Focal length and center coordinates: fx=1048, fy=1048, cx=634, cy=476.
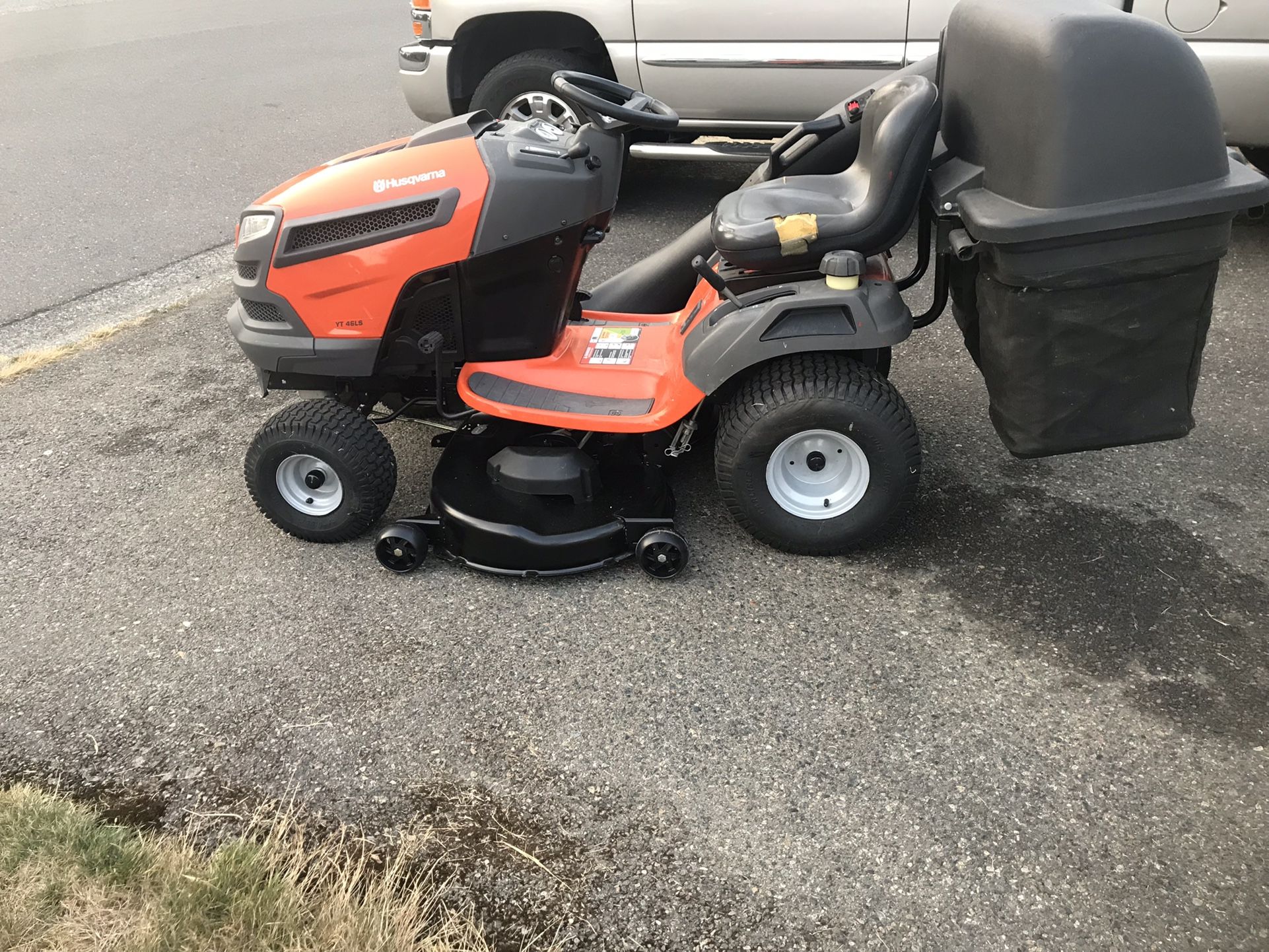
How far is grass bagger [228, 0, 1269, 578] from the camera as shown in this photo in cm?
231

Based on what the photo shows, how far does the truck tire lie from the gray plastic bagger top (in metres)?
3.10

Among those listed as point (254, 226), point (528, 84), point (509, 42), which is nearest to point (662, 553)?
point (254, 226)

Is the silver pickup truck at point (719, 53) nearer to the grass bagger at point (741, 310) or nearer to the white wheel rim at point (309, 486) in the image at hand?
the grass bagger at point (741, 310)

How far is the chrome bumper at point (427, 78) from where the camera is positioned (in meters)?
5.53

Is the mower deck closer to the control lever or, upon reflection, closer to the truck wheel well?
the control lever

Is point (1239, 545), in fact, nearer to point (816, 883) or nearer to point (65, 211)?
point (816, 883)

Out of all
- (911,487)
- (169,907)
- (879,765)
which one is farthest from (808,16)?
(169,907)

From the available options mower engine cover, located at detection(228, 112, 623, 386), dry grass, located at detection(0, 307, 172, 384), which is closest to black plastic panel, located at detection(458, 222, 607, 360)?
mower engine cover, located at detection(228, 112, 623, 386)

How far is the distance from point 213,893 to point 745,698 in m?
1.21

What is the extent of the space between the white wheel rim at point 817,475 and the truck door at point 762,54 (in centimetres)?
281

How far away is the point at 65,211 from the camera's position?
6254 millimetres

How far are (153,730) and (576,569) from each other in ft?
3.64

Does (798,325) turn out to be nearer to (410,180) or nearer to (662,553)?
(662,553)

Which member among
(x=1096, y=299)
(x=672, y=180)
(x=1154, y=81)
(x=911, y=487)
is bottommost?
(x=672, y=180)
